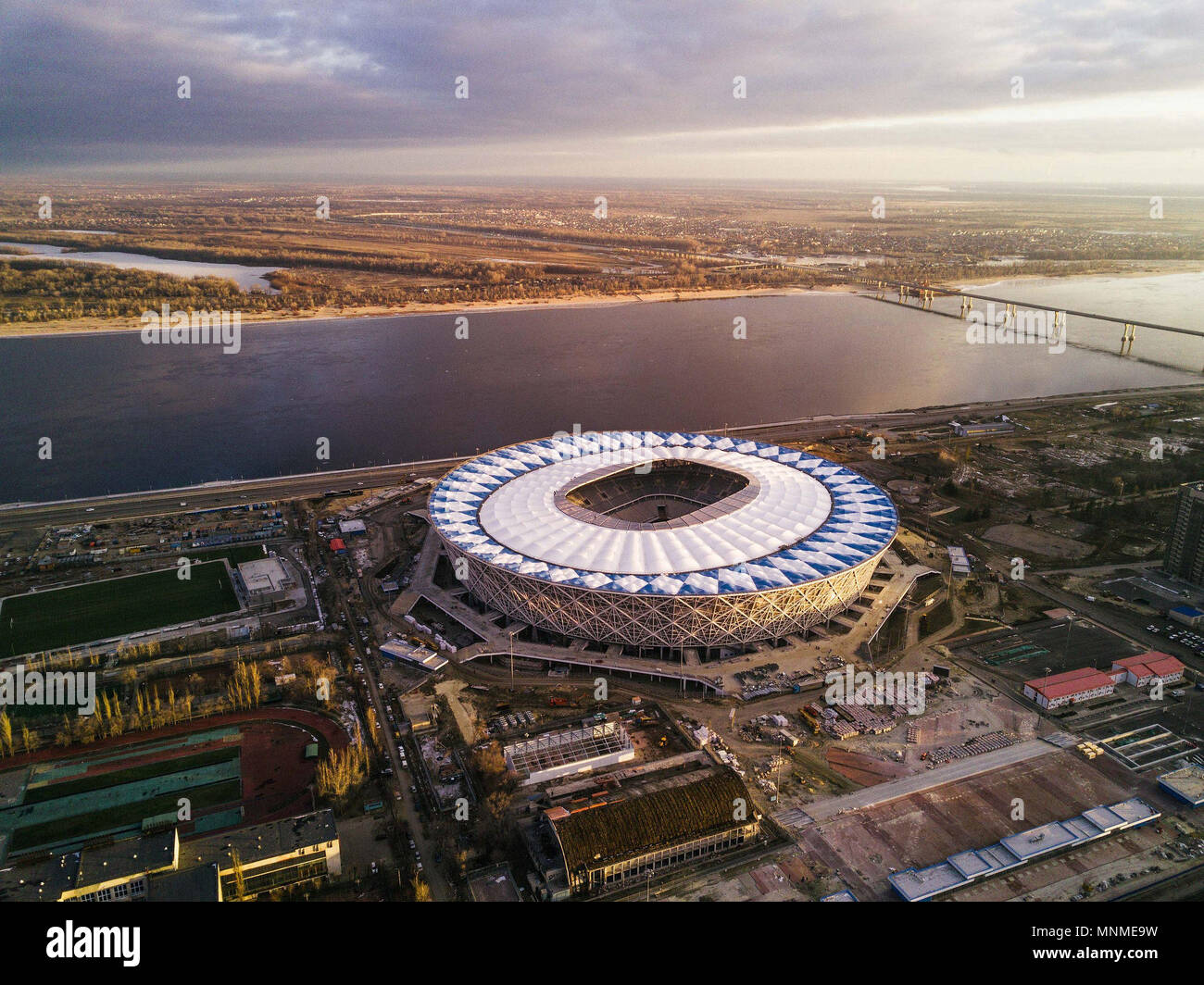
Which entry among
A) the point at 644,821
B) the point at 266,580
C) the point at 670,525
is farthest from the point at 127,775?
the point at 670,525

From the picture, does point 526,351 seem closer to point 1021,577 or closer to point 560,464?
point 560,464

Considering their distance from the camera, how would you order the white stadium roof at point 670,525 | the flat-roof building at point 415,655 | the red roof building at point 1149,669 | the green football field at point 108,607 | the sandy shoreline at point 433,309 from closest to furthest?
the red roof building at point 1149,669, the flat-roof building at point 415,655, the white stadium roof at point 670,525, the green football field at point 108,607, the sandy shoreline at point 433,309

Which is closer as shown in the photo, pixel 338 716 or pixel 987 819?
pixel 987 819

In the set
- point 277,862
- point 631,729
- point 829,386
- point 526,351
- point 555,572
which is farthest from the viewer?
point 526,351

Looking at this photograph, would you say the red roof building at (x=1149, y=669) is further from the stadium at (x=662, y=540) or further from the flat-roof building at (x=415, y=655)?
the flat-roof building at (x=415, y=655)

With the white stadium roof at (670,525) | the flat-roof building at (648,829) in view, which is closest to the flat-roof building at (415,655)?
the white stadium roof at (670,525)

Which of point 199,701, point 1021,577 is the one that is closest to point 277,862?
point 199,701

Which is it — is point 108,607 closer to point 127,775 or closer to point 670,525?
point 127,775
